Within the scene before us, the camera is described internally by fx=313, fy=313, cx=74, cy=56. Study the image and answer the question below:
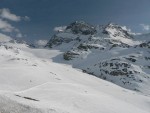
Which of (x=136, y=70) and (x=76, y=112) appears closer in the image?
(x=76, y=112)

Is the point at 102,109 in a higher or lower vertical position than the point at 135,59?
lower

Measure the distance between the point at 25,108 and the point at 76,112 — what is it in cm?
870

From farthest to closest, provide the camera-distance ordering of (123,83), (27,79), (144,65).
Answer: (144,65), (123,83), (27,79)

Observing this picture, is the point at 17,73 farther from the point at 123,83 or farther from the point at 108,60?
the point at 108,60

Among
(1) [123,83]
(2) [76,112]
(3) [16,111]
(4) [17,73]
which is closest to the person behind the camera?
(3) [16,111]

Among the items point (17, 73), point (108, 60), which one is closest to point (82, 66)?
point (108, 60)

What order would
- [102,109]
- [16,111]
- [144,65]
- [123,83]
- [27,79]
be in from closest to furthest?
[16,111], [102,109], [27,79], [123,83], [144,65]

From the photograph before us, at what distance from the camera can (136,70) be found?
175000 mm

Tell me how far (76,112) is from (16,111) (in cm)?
980

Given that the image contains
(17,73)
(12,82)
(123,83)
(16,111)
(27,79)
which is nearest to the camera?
(16,111)

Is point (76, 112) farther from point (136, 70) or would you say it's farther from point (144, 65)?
point (144, 65)

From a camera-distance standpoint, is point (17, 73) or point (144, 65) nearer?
point (17, 73)

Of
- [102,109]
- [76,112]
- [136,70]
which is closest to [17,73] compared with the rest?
[102,109]

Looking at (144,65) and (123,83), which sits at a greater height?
(144,65)
